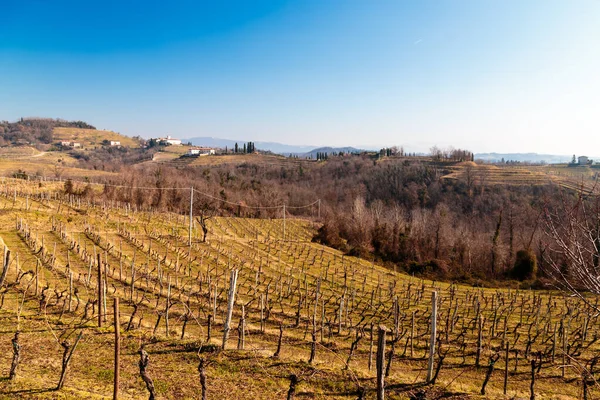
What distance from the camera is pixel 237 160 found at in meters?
136

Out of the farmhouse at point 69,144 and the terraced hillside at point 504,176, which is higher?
the farmhouse at point 69,144

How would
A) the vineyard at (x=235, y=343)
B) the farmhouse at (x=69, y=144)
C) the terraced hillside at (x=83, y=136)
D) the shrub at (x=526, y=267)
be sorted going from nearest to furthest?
1. the vineyard at (x=235, y=343)
2. the shrub at (x=526, y=267)
3. the farmhouse at (x=69, y=144)
4. the terraced hillside at (x=83, y=136)

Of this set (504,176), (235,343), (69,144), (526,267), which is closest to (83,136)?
(69,144)

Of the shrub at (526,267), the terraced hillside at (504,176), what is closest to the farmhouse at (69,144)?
the terraced hillside at (504,176)

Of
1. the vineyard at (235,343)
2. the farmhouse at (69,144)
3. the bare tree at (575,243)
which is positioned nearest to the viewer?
the bare tree at (575,243)

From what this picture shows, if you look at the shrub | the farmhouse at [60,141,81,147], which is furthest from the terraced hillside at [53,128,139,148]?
the shrub

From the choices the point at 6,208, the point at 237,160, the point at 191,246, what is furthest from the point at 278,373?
the point at 237,160

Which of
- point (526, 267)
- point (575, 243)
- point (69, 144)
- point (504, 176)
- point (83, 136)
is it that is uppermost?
point (83, 136)

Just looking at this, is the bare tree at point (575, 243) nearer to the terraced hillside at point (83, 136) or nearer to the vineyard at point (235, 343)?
the vineyard at point (235, 343)

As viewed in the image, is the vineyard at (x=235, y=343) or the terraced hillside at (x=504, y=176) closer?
the vineyard at (x=235, y=343)

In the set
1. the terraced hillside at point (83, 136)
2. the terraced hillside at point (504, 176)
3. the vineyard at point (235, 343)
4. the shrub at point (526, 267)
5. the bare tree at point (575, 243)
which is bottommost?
the shrub at point (526, 267)

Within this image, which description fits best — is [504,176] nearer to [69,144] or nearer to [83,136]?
[69,144]

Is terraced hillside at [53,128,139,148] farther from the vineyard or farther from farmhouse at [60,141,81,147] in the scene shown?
the vineyard

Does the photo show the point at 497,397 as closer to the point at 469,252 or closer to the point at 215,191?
the point at 469,252
